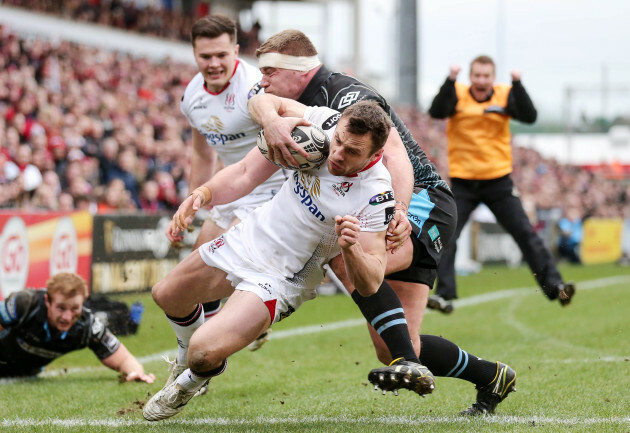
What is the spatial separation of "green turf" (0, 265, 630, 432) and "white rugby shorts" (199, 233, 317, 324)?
2.41 feet

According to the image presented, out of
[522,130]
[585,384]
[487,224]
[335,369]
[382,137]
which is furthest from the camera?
[522,130]

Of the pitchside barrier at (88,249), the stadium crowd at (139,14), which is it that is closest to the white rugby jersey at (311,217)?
the pitchside barrier at (88,249)

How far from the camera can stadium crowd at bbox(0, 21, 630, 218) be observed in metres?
13.6

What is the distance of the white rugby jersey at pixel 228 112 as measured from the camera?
649 cm

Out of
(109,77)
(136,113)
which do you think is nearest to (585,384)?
(136,113)

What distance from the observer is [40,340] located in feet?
22.6

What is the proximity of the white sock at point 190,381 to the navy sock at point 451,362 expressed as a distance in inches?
50.6

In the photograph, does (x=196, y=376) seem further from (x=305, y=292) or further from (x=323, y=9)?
(x=323, y=9)

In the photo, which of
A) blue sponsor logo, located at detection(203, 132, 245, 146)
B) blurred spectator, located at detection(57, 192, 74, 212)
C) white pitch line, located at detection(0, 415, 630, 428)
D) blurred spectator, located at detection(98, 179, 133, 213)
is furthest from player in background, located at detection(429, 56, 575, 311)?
blurred spectator, located at detection(98, 179, 133, 213)

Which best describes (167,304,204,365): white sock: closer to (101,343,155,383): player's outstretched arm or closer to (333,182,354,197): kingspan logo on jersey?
(101,343,155,383): player's outstretched arm

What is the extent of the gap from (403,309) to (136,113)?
14313 mm

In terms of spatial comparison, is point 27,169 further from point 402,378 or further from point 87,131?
point 402,378

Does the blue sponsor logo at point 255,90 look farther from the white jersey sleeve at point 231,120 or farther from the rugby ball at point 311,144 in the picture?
the rugby ball at point 311,144

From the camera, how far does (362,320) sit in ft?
37.4
